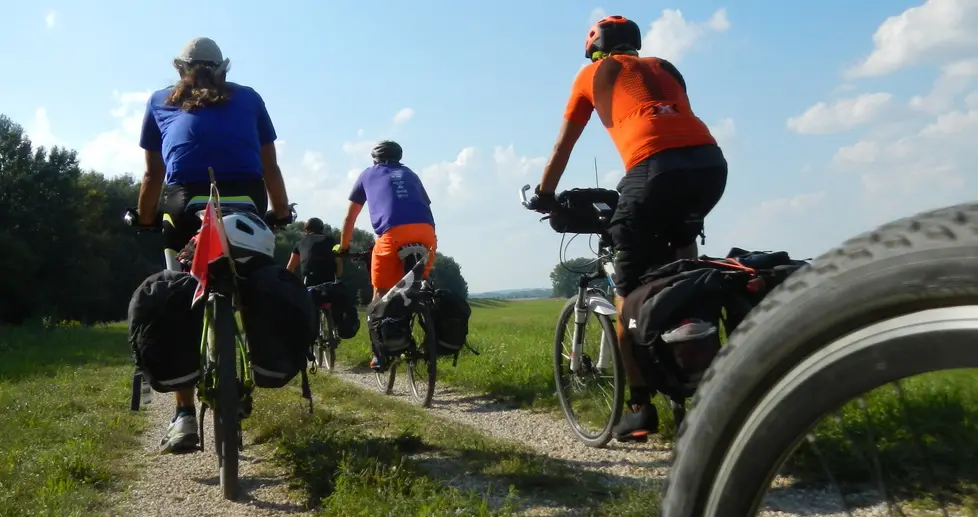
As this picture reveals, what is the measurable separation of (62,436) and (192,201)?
7.25 feet

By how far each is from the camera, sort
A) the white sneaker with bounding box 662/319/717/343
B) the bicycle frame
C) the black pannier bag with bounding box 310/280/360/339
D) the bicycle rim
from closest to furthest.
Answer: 1. the bicycle rim
2. the white sneaker with bounding box 662/319/717/343
3. the bicycle frame
4. the black pannier bag with bounding box 310/280/360/339

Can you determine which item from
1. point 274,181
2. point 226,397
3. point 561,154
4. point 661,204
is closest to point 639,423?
point 661,204

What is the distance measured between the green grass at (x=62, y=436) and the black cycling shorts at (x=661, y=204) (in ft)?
8.79

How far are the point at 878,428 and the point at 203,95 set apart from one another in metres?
3.65

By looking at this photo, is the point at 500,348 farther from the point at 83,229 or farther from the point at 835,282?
the point at 83,229

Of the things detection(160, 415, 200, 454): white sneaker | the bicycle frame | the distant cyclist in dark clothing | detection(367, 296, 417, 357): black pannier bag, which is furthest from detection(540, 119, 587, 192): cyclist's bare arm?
the distant cyclist in dark clothing

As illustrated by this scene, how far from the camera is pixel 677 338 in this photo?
329cm

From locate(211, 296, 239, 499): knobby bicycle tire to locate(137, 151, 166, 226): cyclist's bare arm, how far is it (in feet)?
4.43

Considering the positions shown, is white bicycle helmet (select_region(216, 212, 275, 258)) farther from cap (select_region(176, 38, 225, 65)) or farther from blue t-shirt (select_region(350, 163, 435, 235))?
blue t-shirt (select_region(350, 163, 435, 235))

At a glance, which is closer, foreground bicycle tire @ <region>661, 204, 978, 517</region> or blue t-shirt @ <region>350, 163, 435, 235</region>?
foreground bicycle tire @ <region>661, 204, 978, 517</region>

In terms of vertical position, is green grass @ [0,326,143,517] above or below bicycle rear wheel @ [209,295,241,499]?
below

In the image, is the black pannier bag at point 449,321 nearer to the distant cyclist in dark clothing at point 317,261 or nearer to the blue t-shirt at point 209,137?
the blue t-shirt at point 209,137

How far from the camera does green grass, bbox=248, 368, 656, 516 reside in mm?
2924

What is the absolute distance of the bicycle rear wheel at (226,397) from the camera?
10.7ft
